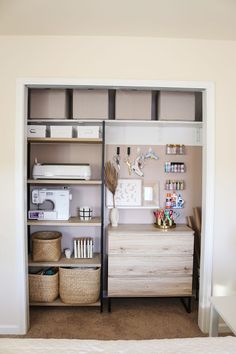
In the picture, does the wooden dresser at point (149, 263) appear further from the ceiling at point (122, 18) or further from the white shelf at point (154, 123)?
the ceiling at point (122, 18)

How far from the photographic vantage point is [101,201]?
267 centimetres

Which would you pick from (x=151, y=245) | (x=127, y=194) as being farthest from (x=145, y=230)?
(x=127, y=194)

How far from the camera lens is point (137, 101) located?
2.74m

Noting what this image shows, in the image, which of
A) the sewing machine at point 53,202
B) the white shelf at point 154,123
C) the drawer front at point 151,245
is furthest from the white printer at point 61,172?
the drawer front at point 151,245

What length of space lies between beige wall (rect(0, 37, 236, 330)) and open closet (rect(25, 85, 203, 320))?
28 cm

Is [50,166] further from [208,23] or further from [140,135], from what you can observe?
[208,23]

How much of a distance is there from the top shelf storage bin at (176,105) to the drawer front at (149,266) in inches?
54.2

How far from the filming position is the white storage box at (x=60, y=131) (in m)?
2.66

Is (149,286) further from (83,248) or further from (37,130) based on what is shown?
(37,130)

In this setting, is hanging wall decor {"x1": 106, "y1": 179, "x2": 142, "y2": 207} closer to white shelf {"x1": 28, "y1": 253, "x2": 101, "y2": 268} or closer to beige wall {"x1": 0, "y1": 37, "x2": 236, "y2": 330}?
white shelf {"x1": 28, "y1": 253, "x2": 101, "y2": 268}

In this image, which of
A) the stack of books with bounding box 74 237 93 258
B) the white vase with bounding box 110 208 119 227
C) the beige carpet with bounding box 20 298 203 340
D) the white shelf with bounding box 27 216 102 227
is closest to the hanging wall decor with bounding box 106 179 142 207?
the white vase with bounding box 110 208 119 227

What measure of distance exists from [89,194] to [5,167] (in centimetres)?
97

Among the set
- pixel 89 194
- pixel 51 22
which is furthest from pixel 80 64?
pixel 89 194

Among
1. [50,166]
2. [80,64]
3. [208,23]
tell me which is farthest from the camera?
[50,166]
